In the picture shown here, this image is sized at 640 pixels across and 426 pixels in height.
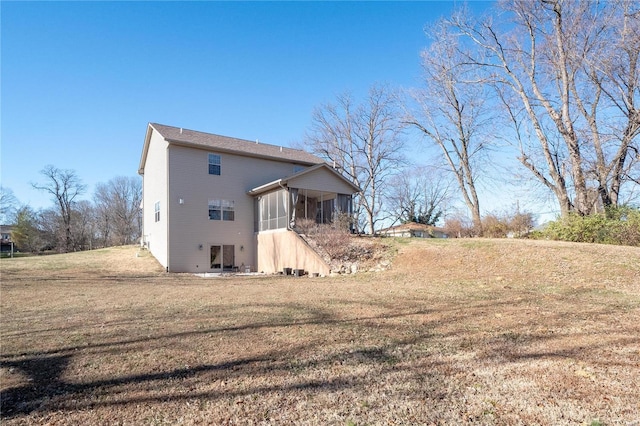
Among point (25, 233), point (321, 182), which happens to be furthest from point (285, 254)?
point (25, 233)

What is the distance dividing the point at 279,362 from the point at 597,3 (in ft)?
62.8

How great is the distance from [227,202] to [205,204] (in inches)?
48.1

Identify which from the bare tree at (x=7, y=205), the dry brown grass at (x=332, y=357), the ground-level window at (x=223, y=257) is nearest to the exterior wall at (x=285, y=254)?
the ground-level window at (x=223, y=257)

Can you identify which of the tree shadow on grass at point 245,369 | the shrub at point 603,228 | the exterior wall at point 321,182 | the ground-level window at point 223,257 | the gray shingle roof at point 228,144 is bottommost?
the tree shadow on grass at point 245,369

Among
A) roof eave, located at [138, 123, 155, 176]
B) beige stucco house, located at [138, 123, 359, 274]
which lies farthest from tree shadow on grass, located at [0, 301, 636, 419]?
roof eave, located at [138, 123, 155, 176]

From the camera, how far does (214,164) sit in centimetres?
1850

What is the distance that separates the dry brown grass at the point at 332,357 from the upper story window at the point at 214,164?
1105cm

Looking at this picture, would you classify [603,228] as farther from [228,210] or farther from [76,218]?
[76,218]

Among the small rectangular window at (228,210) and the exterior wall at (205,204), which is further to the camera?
the small rectangular window at (228,210)

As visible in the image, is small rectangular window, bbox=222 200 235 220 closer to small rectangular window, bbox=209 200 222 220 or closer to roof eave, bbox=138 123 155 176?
small rectangular window, bbox=209 200 222 220

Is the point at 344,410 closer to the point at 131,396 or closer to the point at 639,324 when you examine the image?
the point at 131,396

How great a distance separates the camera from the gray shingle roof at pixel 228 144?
1805 cm

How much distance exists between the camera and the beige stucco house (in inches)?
674

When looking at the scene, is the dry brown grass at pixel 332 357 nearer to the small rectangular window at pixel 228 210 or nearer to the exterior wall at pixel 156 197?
the exterior wall at pixel 156 197
